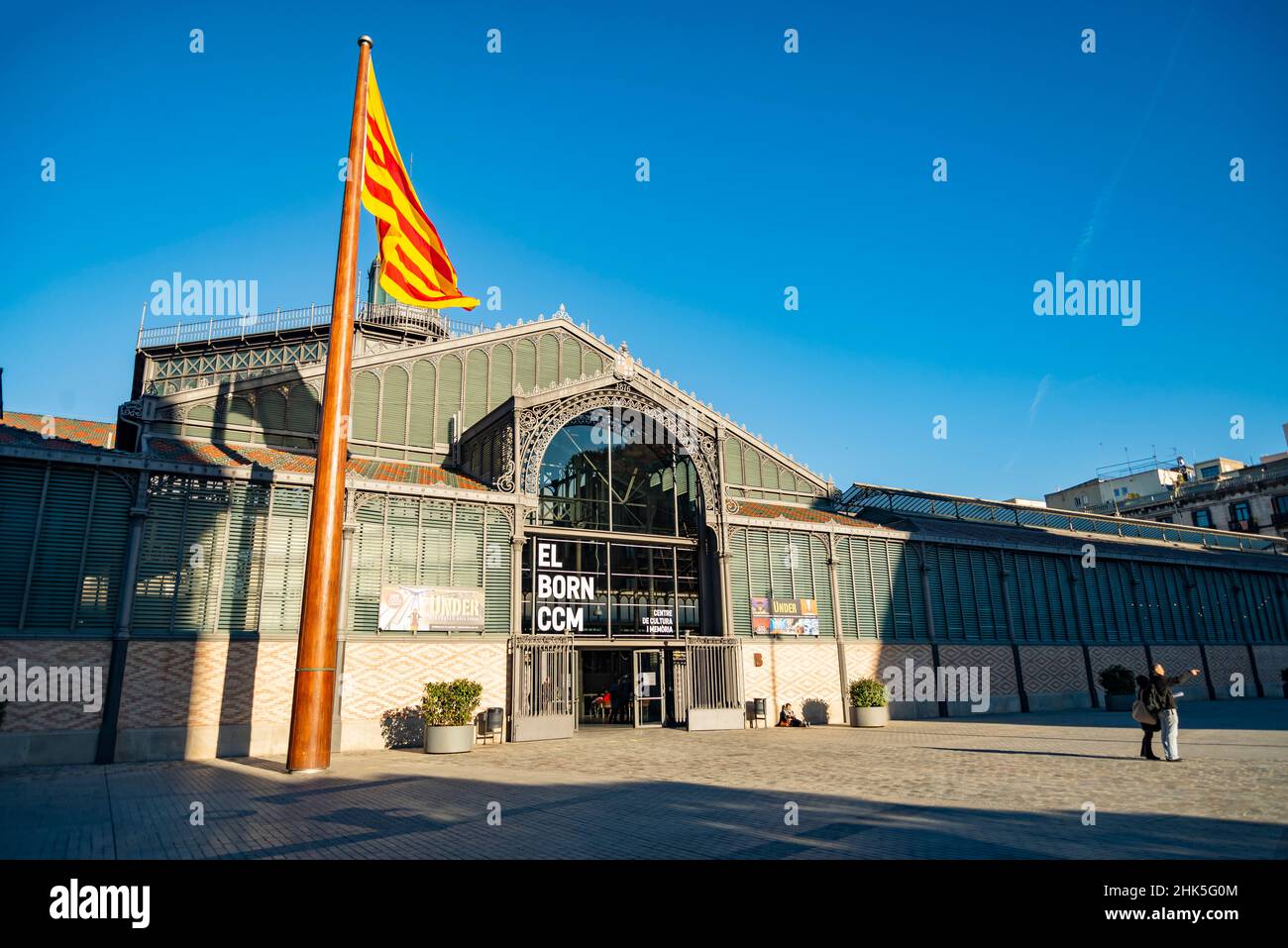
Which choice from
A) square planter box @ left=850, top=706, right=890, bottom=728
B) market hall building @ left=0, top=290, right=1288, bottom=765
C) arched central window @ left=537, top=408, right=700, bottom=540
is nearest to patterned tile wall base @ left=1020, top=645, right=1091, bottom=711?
market hall building @ left=0, top=290, right=1288, bottom=765

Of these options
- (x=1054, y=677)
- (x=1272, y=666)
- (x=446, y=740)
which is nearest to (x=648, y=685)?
(x=446, y=740)

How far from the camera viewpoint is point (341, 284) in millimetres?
19391

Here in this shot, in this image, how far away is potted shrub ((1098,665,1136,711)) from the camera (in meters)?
34.1

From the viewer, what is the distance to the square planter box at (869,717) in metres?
28.4

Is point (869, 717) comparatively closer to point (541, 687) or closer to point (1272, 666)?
point (541, 687)

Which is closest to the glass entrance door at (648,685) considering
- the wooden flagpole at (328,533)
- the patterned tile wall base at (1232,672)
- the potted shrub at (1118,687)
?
the wooden flagpole at (328,533)

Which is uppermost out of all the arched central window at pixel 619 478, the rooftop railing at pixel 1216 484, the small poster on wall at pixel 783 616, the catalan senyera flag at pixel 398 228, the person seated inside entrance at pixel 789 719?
the rooftop railing at pixel 1216 484

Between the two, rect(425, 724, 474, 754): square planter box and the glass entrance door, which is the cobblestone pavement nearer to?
rect(425, 724, 474, 754): square planter box

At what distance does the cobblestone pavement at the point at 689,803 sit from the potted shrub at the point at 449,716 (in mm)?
677

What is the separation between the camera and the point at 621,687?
3036cm

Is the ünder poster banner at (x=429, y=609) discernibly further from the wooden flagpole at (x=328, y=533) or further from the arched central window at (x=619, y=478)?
the wooden flagpole at (x=328, y=533)

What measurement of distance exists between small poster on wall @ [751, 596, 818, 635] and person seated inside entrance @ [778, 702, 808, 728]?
117 inches

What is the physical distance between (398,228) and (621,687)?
1918 centimetres

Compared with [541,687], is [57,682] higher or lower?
higher
